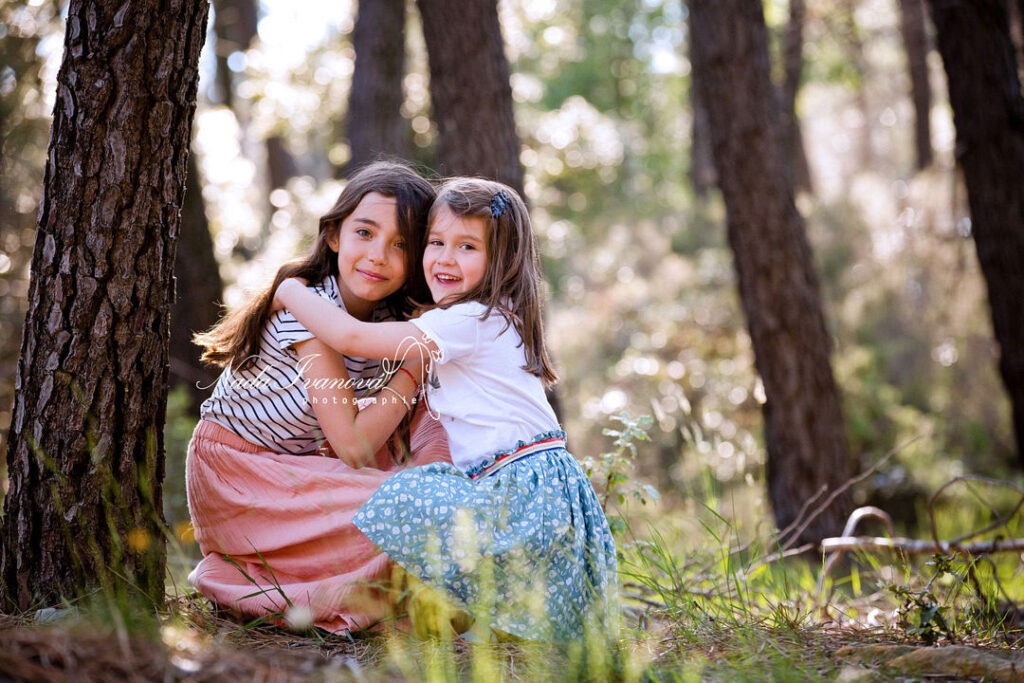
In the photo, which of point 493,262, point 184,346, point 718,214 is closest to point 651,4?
point 718,214

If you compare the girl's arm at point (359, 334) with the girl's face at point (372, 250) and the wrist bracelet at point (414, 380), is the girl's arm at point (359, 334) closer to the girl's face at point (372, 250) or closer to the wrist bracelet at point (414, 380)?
the wrist bracelet at point (414, 380)

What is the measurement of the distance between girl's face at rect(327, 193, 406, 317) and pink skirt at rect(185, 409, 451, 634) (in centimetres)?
52

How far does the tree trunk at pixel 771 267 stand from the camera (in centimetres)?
504

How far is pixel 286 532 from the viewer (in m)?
2.74

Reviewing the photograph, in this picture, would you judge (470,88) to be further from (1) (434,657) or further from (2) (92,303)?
(1) (434,657)

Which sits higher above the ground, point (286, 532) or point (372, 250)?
point (372, 250)

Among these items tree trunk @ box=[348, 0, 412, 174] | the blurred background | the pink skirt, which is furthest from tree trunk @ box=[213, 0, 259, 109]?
the pink skirt

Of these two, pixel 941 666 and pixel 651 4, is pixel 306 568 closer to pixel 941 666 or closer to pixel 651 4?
pixel 941 666

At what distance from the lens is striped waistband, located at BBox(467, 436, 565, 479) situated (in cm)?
271

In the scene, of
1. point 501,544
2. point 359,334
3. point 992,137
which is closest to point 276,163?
point 992,137

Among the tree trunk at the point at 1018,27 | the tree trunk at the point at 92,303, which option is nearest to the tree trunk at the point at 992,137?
the tree trunk at the point at 1018,27

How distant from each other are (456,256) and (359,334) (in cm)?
39

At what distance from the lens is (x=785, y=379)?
504cm

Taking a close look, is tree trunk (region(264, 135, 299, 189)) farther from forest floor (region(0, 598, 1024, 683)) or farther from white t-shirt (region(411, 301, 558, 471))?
forest floor (region(0, 598, 1024, 683))
